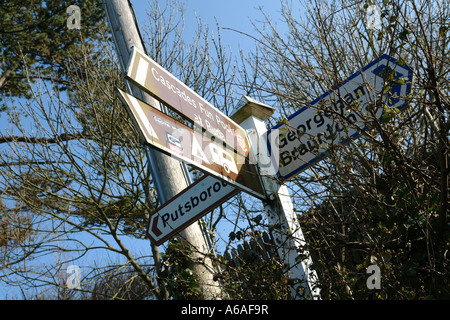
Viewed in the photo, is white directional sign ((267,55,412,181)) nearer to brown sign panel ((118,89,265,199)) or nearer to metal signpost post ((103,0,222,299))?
brown sign panel ((118,89,265,199))

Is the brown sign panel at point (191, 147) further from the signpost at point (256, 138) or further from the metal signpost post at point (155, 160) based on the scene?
the metal signpost post at point (155, 160)

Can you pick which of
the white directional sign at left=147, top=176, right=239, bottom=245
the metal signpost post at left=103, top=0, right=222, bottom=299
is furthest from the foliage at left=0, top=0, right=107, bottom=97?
the white directional sign at left=147, top=176, right=239, bottom=245

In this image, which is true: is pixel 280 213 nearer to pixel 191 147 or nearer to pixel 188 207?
pixel 188 207

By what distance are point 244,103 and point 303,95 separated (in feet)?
13.3

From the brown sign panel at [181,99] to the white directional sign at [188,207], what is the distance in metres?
0.28

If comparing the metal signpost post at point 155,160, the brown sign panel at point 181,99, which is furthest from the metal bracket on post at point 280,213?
the metal signpost post at point 155,160

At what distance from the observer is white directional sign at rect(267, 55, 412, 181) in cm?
262

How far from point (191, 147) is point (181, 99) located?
1.08 feet

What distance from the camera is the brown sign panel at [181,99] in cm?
240

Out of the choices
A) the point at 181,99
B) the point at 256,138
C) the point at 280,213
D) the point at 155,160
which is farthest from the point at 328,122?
the point at 155,160

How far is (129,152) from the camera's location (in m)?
7.76

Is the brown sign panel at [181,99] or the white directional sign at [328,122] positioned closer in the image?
the brown sign panel at [181,99]
